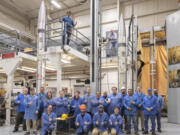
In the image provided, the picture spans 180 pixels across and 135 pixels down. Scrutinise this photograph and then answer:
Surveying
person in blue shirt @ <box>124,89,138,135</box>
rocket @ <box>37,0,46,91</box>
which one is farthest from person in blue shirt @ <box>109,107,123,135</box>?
rocket @ <box>37,0,46,91</box>

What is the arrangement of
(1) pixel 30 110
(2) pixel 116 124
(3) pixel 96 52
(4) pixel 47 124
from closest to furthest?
(2) pixel 116 124 → (4) pixel 47 124 → (1) pixel 30 110 → (3) pixel 96 52

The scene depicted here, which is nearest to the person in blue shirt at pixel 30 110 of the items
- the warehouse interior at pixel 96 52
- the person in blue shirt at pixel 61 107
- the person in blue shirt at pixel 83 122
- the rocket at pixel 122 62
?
the person in blue shirt at pixel 61 107

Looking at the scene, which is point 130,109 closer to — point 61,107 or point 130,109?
point 130,109

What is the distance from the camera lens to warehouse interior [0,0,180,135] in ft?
30.6

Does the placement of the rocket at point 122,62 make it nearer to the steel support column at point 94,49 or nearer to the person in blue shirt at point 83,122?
the steel support column at point 94,49

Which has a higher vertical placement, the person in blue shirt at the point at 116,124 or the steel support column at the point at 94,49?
the steel support column at the point at 94,49

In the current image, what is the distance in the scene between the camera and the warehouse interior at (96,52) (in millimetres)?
9336

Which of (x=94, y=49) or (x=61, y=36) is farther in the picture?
(x=61, y=36)

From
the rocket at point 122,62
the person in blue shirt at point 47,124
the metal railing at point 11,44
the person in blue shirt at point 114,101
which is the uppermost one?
the metal railing at point 11,44

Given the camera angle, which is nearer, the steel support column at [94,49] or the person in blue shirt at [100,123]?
the person in blue shirt at [100,123]

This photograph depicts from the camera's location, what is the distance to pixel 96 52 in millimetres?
7684

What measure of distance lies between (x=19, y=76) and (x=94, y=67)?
43.7ft

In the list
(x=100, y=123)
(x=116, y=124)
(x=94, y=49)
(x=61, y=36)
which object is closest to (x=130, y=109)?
(x=116, y=124)

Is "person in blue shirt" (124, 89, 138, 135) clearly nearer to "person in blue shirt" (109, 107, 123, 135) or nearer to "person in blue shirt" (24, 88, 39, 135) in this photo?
"person in blue shirt" (109, 107, 123, 135)
